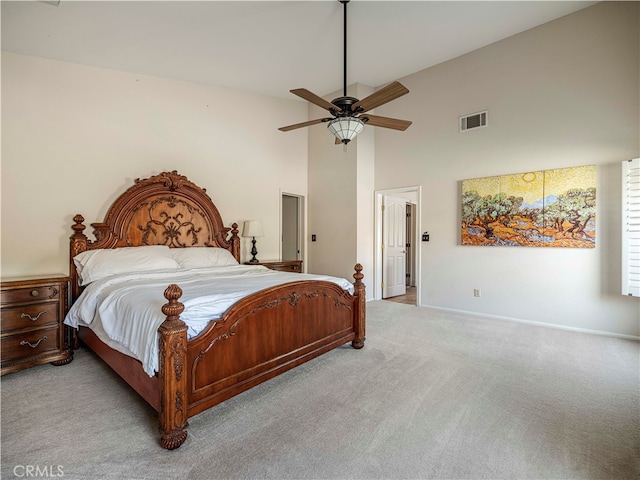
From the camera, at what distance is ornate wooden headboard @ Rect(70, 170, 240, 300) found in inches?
142

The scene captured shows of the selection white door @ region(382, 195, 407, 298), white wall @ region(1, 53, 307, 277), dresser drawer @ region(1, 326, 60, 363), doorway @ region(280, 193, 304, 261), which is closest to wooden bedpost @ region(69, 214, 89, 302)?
white wall @ region(1, 53, 307, 277)

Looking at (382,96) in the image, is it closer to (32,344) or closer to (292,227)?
(32,344)

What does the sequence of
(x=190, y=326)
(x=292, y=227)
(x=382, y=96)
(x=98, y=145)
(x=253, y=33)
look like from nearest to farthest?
(x=190, y=326) → (x=382, y=96) → (x=253, y=33) → (x=98, y=145) → (x=292, y=227)

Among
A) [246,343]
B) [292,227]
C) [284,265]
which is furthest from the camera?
[292,227]

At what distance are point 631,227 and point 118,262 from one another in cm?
545

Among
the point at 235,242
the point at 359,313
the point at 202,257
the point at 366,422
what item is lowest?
the point at 366,422

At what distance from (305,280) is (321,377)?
0.80 metres

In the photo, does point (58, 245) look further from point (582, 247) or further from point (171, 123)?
point (582, 247)

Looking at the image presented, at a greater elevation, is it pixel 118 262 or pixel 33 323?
pixel 118 262

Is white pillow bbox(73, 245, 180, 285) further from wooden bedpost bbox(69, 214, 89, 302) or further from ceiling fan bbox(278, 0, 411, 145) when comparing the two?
→ ceiling fan bbox(278, 0, 411, 145)

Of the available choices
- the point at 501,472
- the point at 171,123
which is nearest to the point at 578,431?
the point at 501,472

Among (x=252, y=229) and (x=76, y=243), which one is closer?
(x=76, y=243)

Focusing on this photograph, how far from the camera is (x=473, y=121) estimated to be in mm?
4559

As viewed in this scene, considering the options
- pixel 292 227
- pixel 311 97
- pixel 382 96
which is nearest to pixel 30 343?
pixel 311 97
